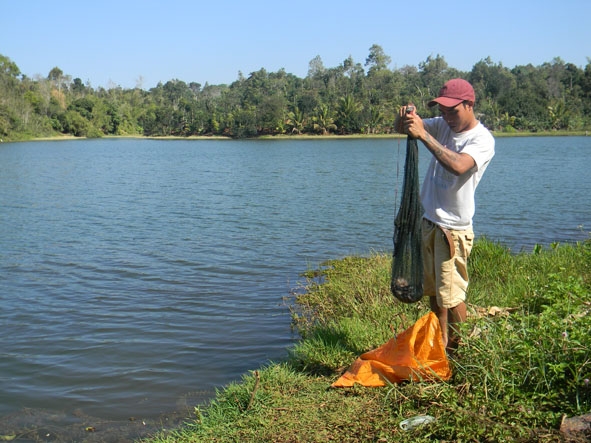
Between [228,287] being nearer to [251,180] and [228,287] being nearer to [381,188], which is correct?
[381,188]

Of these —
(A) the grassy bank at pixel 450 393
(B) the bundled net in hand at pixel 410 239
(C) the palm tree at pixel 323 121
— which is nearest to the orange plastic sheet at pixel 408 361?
(A) the grassy bank at pixel 450 393

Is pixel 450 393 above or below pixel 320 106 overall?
below

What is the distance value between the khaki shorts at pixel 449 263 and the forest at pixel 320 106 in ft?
215

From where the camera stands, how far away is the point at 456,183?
4266mm

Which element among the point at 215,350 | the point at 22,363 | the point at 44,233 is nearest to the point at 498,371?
the point at 215,350

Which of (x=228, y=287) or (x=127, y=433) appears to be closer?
(x=127, y=433)

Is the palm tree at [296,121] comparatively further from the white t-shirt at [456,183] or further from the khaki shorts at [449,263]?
the khaki shorts at [449,263]

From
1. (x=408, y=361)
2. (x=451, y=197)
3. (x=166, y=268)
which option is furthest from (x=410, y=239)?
(x=166, y=268)

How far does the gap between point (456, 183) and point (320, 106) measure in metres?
86.2

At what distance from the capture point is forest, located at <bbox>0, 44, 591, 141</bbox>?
8388 cm

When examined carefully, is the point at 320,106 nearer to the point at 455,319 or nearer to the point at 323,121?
the point at 323,121

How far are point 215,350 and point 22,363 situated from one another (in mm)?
2143

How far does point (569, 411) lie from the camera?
340cm

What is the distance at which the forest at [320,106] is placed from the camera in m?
83.9
